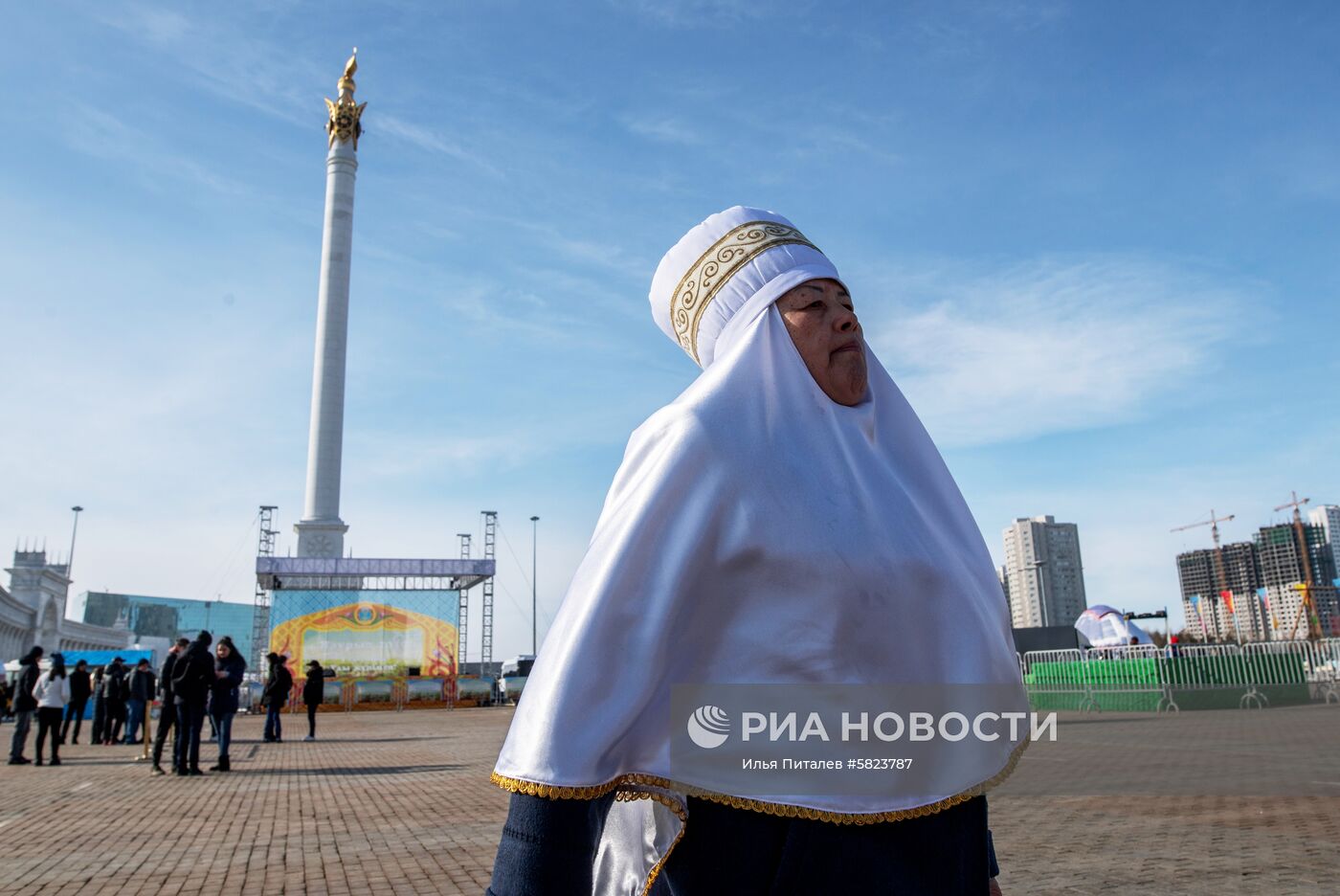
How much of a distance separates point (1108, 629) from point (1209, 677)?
547 centimetres

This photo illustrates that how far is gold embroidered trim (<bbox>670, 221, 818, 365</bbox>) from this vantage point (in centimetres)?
207

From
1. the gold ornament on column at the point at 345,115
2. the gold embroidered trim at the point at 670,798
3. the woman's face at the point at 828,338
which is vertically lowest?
the gold embroidered trim at the point at 670,798

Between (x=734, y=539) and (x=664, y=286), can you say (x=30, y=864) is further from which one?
(x=734, y=539)

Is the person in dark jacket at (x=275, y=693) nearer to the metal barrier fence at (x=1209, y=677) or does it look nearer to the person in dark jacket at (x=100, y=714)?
the person in dark jacket at (x=100, y=714)

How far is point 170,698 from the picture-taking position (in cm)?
1095

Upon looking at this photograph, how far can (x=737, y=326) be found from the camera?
6.40ft

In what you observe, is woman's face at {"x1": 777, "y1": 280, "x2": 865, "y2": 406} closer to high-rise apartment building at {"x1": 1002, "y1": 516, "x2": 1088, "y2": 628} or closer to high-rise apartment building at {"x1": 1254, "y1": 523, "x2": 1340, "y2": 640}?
high-rise apartment building at {"x1": 1002, "y1": 516, "x2": 1088, "y2": 628}

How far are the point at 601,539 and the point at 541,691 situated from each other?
0.82ft

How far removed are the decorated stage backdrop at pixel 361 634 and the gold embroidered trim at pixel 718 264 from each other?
116ft

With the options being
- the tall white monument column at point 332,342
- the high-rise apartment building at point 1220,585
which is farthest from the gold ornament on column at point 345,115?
the high-rise apartment building at point 1220,585

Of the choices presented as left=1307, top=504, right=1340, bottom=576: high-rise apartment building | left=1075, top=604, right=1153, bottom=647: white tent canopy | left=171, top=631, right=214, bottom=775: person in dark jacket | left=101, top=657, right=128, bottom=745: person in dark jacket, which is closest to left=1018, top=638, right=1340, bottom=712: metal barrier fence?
left=1075, top=604, right=1153, bottom=647: white tent canopy

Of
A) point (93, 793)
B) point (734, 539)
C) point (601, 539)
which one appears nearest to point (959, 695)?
point (734, 539)


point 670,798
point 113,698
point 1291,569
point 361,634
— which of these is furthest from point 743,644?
point 1291,569

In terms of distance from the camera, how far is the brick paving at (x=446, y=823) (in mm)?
5078
